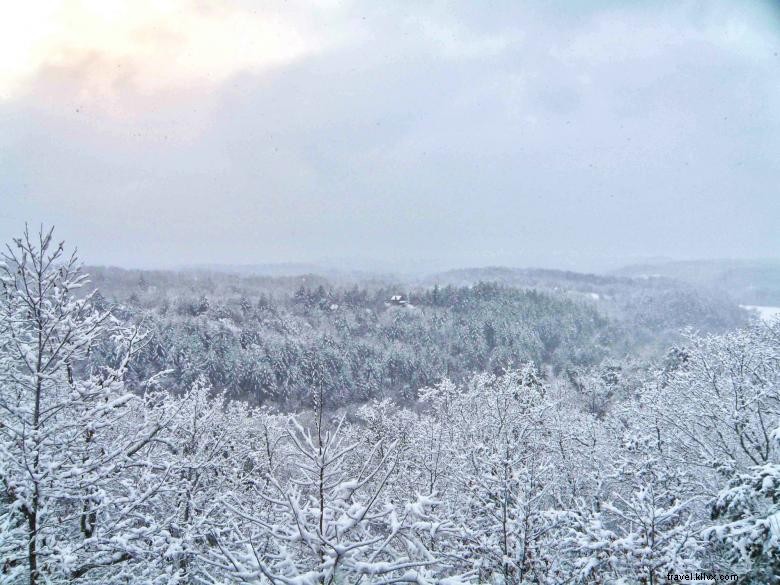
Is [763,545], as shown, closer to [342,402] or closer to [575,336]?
[342,402]

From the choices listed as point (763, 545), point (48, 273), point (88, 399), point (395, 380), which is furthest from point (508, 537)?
point (395, 380)

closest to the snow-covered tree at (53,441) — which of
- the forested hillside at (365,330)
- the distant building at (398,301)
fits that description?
the forested hillside at (365,330)

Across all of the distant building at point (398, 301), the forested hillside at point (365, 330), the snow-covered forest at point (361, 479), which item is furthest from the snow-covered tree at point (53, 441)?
the distant building at point (398, 301)

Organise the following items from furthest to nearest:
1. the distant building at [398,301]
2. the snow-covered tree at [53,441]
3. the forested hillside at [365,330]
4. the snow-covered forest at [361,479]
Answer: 1. the distant building at [398,301]
2. the forested hillside at [365,330]
3. the snow-covered tree at [53,441]
4. the snow-covered forest at [361,479]

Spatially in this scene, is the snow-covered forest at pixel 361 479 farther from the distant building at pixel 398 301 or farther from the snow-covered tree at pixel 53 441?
the distant building at pixel 398 301

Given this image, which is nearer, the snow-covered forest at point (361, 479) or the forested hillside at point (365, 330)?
the snow-covered forest at point (361, 479)

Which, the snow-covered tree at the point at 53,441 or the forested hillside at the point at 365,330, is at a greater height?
the snow-covered tree at the point at 53,441

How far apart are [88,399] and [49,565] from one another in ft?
7.07

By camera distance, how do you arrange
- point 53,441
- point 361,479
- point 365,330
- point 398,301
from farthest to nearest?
point 398,301
point 365,330
point 53,441
point 361,479

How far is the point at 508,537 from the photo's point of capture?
8.09 metres

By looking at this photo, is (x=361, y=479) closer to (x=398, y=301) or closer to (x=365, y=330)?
(x=365, y=330)

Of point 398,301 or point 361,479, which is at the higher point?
point 361,479

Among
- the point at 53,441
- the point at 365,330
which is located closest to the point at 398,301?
the point at 365,330

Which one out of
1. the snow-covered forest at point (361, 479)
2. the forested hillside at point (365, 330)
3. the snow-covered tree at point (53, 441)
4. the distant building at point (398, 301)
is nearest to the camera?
the snow-covered forest at point (361, 479)
